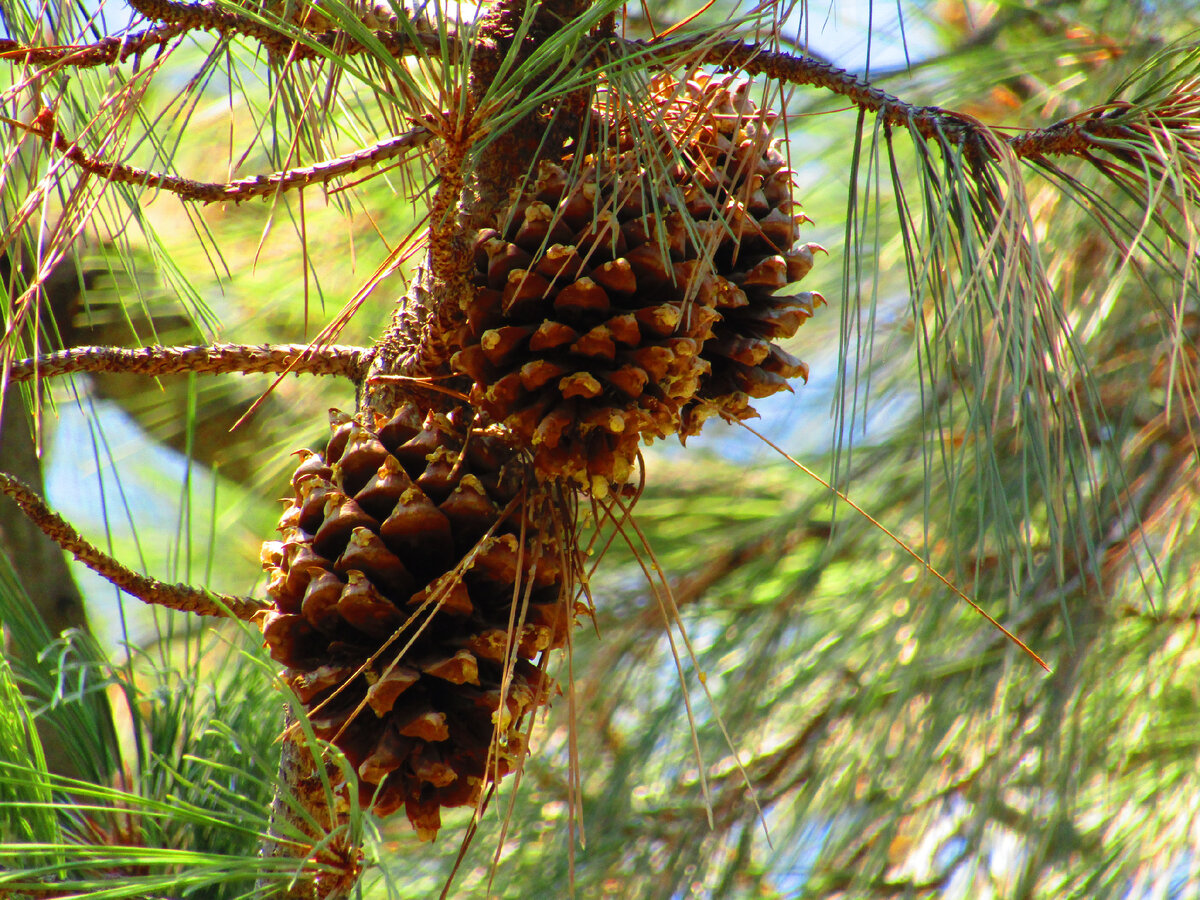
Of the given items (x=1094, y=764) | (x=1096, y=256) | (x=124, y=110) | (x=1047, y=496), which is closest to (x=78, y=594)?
(x=124, y=110)

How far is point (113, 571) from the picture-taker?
59cm

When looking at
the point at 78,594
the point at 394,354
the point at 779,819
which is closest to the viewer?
the point at 394,354

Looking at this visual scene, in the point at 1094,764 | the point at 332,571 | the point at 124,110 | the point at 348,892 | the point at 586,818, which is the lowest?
the point at 586,818

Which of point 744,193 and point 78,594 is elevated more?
point 744,193

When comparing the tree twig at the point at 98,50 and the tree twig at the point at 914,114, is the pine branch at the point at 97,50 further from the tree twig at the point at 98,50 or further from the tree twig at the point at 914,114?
the tree twig at the point at 914,114

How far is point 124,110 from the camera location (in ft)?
2.05

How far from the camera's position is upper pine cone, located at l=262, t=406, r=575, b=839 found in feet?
1.71

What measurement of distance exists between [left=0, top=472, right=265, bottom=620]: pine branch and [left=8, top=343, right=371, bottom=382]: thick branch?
7 cm

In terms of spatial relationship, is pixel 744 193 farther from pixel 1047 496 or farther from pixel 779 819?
pixel 779 819

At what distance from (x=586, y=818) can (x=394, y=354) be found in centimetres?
79

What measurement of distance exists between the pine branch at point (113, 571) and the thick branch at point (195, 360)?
65 mm

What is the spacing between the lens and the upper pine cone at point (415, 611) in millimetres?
521

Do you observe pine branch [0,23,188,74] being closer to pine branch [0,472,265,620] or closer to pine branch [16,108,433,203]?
pine branch [16,108,433,203]

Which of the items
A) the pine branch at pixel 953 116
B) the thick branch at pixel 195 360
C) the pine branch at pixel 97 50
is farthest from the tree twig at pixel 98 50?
the pine branch at pixel 953 116
